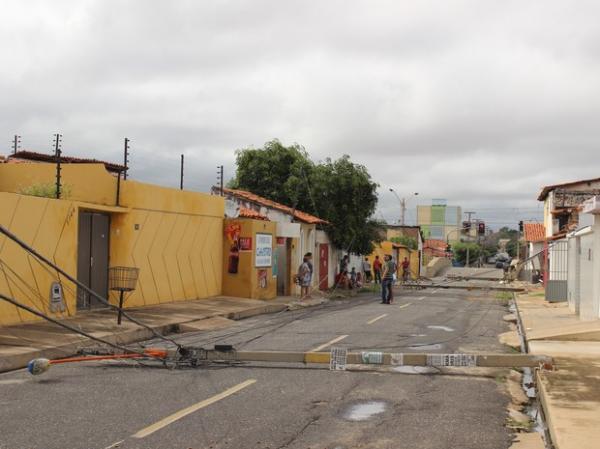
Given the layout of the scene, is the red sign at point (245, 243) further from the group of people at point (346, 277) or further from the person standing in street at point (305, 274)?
the group of people at point (346, 277)

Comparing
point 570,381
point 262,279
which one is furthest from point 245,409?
point 262,279

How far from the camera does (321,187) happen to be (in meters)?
33.7

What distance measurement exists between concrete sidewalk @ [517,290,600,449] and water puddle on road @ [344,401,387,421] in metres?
1.80

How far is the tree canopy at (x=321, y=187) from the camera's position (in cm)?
3372

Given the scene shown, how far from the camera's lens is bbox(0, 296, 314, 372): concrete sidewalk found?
11337 mm

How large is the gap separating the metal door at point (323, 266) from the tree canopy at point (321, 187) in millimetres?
924

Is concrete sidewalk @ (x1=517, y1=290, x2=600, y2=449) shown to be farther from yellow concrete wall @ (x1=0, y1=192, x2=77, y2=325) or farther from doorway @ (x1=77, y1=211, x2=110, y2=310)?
doorway @ (x1=77, y1=211, x2=110, y2=310)

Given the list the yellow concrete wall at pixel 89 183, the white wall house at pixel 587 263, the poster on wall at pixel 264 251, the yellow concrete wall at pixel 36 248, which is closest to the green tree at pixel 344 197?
the poster on wall at pixel 264 251

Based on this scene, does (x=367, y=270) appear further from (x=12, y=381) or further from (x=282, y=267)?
(x=12, y=381)

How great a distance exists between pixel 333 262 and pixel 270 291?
11.2 meters

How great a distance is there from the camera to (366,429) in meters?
6.84

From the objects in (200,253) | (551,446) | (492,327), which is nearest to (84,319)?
(200,253)

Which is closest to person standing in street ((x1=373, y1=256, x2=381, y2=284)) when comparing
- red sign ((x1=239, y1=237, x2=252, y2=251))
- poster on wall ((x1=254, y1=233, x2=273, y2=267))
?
poster on wall ((x1=254, y1=233, x2=273, y2=267))

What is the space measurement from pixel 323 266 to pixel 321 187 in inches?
156
